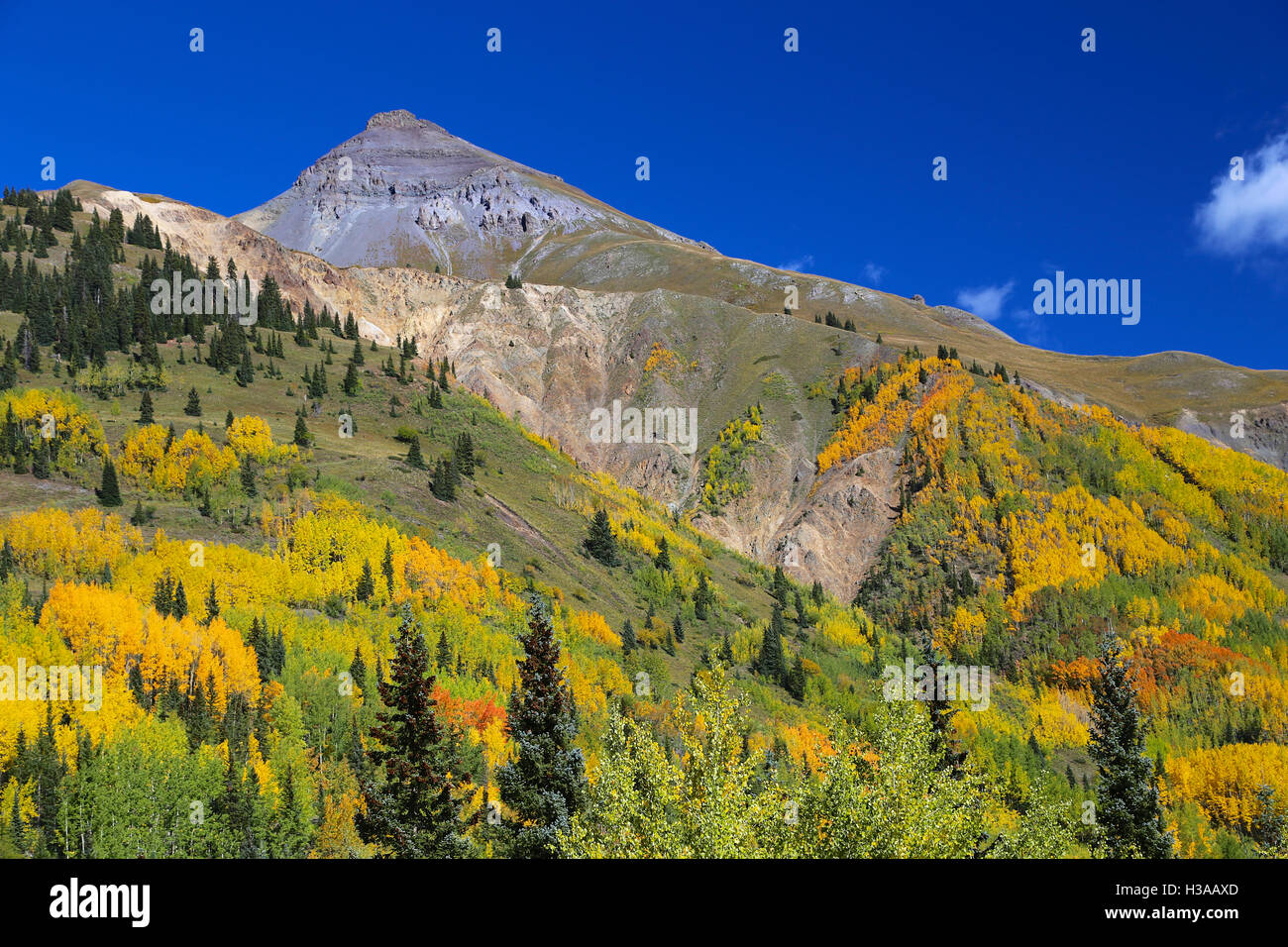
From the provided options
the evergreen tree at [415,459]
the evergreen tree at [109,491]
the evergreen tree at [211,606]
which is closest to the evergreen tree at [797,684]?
the evergreen tree at [415,459]

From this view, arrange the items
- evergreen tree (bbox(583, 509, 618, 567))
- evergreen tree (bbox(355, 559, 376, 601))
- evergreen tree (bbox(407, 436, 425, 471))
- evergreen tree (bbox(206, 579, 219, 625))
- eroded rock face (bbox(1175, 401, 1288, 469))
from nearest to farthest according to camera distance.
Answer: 1. evergreen tree (bbox(206, 579, 219, 625))
2. evergreen tree (bbox(355, 559, 376, 601))
3. evergreen tree (bbox(407, 436, 425, 471))
4. evergreen tree (bbox(583, 509, 618, 567))
5. eroded rock face (bbox(1175, 401, 1288, 469))

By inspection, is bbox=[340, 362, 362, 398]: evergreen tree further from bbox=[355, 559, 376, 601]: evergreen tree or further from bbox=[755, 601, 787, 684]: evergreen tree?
bbox=[755, 601, 787, 684]: evergreen tree

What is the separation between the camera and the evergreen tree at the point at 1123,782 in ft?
131

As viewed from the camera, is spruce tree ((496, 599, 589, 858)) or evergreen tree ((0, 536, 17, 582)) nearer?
spruce tree ((496, 599, 589, 858))

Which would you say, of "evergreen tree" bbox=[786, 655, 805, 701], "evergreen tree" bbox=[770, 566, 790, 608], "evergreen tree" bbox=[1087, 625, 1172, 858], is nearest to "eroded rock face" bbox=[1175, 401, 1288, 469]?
"evergreen tree" bbox=[770, 566, 790, 608]

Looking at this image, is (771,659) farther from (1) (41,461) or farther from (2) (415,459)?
(1) (41,461)

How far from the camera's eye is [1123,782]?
4188cm

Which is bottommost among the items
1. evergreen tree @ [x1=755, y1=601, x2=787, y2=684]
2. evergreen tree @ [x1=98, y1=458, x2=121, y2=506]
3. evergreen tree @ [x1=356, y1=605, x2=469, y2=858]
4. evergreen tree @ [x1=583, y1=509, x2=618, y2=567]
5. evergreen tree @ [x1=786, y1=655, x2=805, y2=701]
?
evergreen tree @ [x1=786, y1=655, x2=805, y2=701]

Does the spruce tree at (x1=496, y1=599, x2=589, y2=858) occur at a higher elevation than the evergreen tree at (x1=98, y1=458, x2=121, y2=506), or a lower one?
Result: lower

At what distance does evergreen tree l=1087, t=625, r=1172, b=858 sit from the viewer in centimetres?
4006

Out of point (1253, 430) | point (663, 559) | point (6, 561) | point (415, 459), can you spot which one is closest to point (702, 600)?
point (663, 559)

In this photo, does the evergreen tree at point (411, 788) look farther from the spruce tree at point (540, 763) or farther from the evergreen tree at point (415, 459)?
the evergreen tree at point (415, 459)

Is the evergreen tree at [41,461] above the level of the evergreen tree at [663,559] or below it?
above
